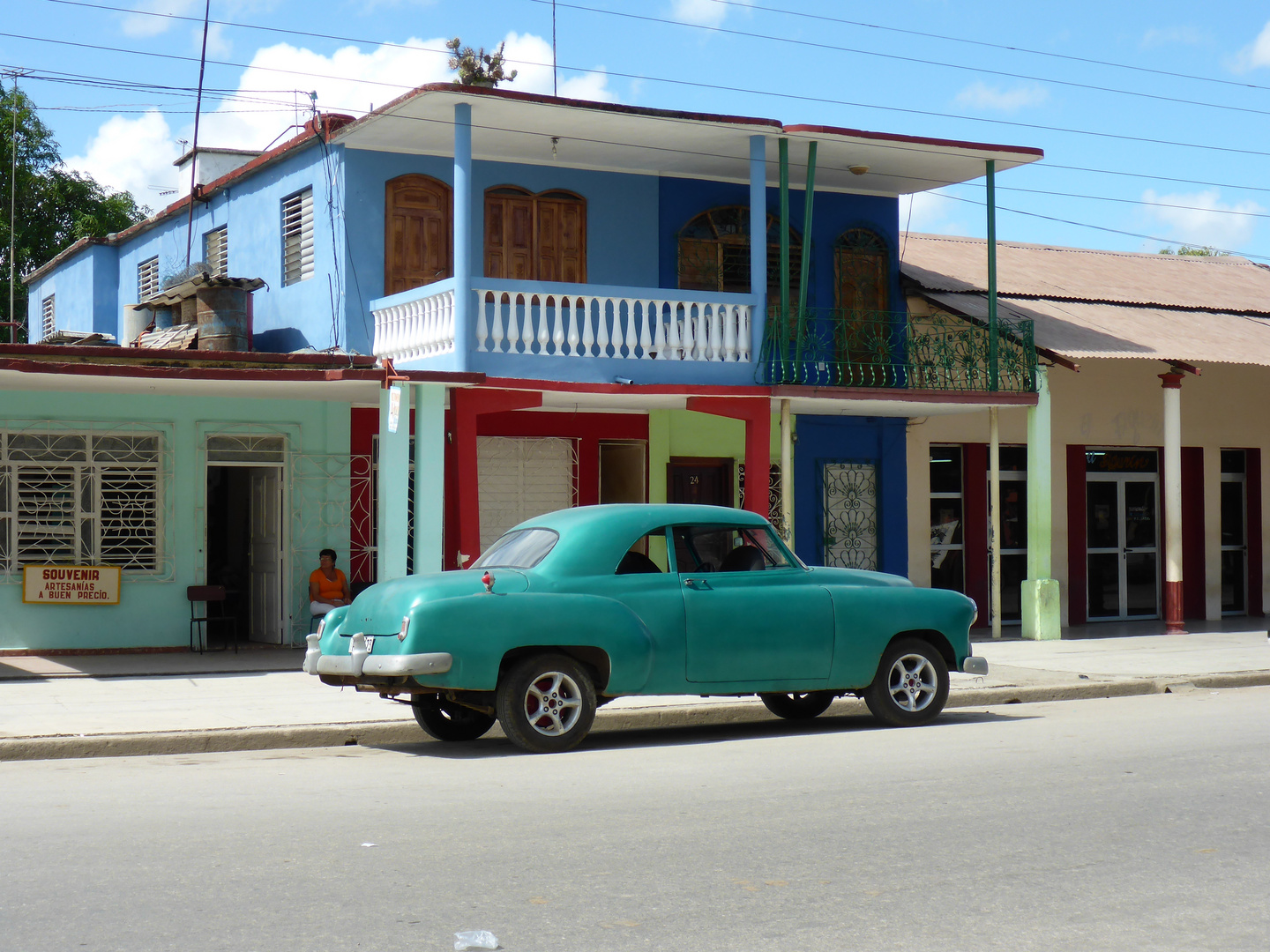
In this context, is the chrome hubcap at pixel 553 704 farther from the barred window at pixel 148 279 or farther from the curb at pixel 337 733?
the barred window at pixel 148 279

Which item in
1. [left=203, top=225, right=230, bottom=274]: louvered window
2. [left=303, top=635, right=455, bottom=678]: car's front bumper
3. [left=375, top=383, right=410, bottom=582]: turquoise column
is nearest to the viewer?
[left=303, top=635, right=455, bottom=678]: car's front bumper

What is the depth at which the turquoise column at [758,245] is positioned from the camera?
1622 cm

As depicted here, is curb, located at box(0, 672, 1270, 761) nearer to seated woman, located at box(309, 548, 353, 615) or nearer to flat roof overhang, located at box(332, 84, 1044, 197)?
seated woman, located at box(309, 548, 353, 615)

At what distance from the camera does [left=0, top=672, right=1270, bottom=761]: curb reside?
9820 millimetres

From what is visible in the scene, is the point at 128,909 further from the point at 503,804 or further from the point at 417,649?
the point at 417,649

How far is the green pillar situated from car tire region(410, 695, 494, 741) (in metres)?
9.92

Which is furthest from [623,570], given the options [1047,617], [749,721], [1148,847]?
[1047,617]

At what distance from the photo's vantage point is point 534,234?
1756cm

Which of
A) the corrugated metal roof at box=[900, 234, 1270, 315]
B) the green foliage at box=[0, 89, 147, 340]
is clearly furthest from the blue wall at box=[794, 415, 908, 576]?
the green foliage at box=[0, 89, 147, 340]

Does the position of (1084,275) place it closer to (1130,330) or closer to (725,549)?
(1130,330)

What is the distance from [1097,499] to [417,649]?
15509 millimetres

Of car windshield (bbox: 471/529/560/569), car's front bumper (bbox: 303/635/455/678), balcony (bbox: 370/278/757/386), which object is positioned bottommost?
car's front bumper (bbox: 303/635/455/678)

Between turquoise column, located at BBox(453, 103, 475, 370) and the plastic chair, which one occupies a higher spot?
turquoise column, located at BBox(453, 103, 475, 370)

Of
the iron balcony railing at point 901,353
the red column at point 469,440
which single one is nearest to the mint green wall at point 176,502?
the red column at point 469,440
